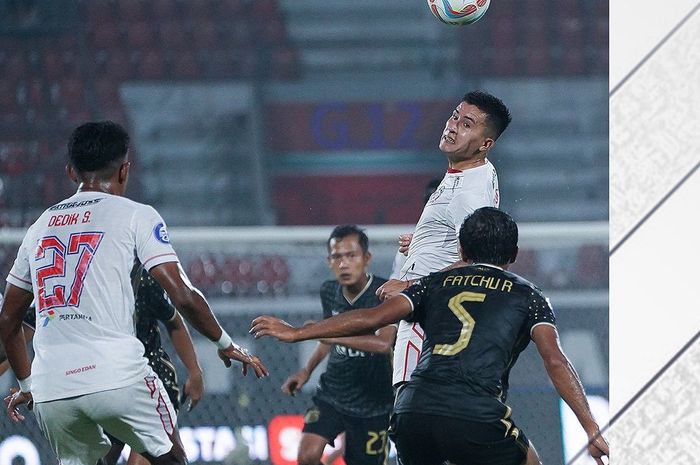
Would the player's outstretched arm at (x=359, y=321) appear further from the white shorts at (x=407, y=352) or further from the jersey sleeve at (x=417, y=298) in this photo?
the white shorts at (x=407, y=352)

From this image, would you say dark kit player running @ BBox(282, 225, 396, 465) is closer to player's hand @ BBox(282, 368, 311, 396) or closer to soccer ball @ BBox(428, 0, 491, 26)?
player's hand @ BBox(282, 368, 311, 396)

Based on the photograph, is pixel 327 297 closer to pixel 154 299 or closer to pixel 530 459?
pixel 154 299

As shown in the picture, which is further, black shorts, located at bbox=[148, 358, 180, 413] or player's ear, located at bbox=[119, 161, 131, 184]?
black shorts, located at bbox=[148, 358, 180, 413]

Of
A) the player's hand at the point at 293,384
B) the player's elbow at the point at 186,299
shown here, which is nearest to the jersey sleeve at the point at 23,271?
the player's elbow at the point at 186,299

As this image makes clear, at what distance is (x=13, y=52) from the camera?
11094mm

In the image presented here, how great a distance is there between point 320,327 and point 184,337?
1.62 meters

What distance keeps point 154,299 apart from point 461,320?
183 centimetres

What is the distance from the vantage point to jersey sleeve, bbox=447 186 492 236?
163 inches

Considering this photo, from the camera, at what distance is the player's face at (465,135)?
4.31 m

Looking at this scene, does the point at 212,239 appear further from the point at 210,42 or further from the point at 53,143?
the point at 210,42

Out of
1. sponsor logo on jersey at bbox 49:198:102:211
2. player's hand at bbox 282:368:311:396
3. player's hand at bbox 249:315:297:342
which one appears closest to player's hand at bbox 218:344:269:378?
player's hand at bbox 249:315:297:342

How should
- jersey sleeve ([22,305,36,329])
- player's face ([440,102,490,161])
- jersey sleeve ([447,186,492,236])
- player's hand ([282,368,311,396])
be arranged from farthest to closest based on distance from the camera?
1. player's hand ([282,368,311,396])
2. jersey sleeve ([22,305,36,329])
3. player's face ([440,102,490,161])
4. jersey sleeve ([447,186,492,236])

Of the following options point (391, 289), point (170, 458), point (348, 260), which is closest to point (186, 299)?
point (170, 458)

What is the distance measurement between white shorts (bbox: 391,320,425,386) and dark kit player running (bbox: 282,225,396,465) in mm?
1529
